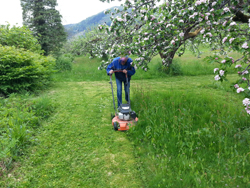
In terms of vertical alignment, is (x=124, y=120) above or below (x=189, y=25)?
below

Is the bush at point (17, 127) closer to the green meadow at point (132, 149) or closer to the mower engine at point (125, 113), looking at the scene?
the green meadow at point (132, 149)

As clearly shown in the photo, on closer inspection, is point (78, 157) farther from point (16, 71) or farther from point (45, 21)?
point (45, 21)

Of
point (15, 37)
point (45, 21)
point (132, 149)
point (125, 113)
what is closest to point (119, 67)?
point (125, 113)

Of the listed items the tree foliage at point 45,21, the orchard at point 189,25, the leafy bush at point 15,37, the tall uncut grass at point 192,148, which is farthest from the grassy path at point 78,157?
the tree foliage at point 45,21

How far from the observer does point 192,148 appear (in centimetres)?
318

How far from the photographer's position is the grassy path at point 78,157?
2660 millimetres

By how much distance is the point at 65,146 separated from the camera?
11.7 ft

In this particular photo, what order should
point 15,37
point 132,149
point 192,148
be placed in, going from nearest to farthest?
point 192,148 < point 132,149 < point 15,37

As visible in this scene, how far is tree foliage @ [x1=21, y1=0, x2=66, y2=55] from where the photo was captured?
16.2m

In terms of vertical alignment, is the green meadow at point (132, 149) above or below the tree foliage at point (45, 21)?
below

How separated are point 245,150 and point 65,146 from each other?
337cm

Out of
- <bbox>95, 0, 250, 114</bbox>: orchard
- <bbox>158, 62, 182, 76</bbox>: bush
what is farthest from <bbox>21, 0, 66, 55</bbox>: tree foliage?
<bbox>95, 0, 250, 114</bbox>: orchard

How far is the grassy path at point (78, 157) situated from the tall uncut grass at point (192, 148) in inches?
13.0

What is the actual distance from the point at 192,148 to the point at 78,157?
2.13 meters
